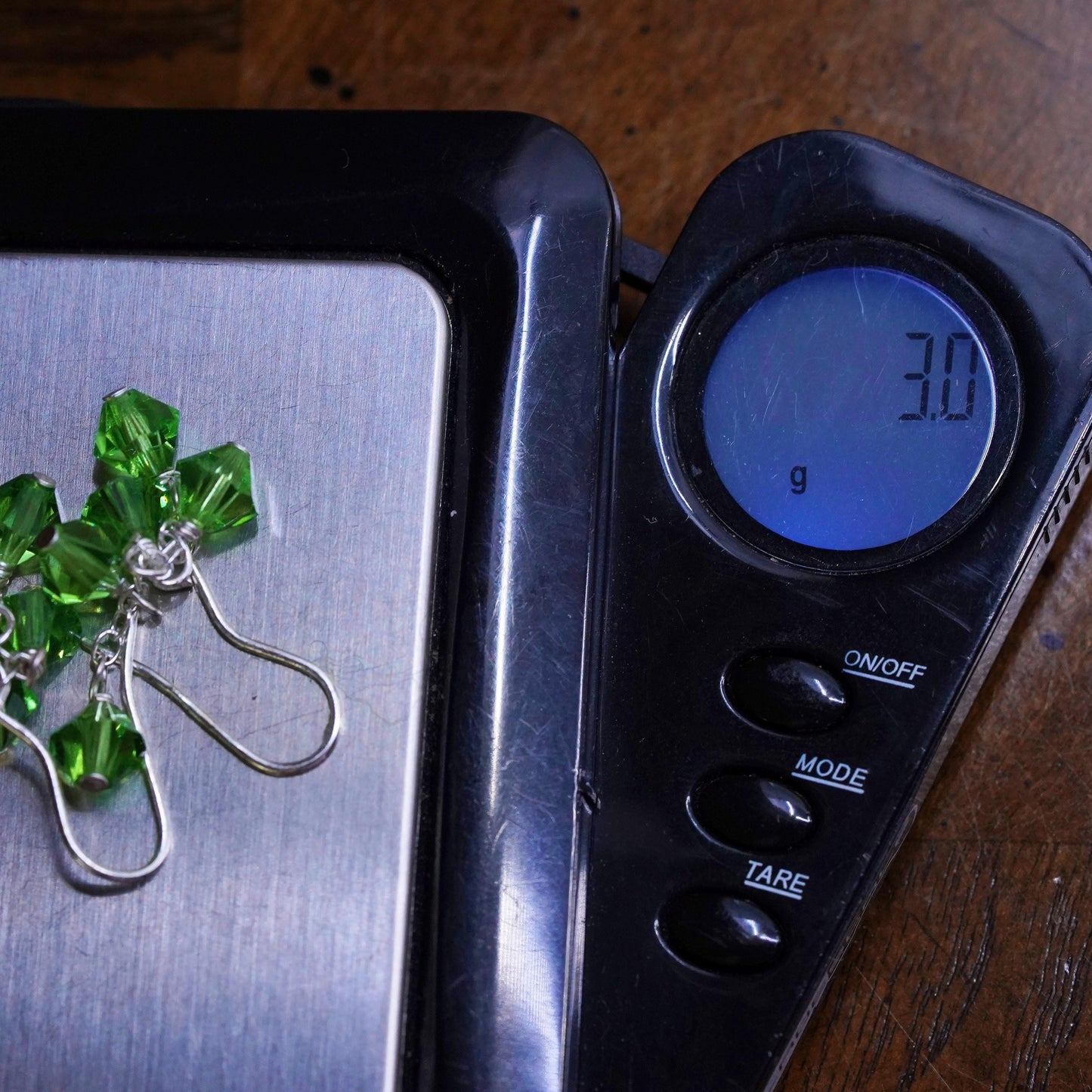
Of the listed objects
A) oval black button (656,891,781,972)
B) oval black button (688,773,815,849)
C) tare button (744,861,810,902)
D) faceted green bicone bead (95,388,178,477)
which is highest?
faceted green bicone bead (95,388,178,477)

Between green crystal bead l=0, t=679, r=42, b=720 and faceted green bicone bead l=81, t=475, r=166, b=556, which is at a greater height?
faceted green bicone bead l=81, t=475, r=166, b=556

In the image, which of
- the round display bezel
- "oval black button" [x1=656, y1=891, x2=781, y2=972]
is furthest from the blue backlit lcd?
"oval black button" [x1=656, y1=891, x2=781, y2=972]

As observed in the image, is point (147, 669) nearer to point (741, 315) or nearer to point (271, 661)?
point (271, 661)

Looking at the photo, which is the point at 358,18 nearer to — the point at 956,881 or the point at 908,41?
the point at 908,41

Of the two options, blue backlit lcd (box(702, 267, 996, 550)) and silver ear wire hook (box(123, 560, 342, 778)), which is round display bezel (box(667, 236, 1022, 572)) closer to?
blue backlit lcd (box(702, 267, 996, 550))

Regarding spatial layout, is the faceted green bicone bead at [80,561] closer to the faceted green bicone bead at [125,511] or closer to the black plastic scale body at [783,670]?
the faceted green bicone bead at [125,511]


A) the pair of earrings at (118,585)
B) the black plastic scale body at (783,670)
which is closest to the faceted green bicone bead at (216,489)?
the pair of earrings at (118,585)
